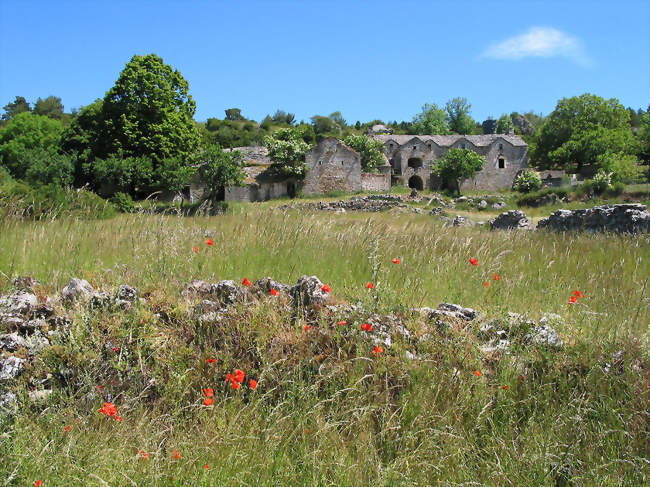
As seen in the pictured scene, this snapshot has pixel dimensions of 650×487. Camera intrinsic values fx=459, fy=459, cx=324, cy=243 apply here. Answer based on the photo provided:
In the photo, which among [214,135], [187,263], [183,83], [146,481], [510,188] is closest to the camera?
[146,481]

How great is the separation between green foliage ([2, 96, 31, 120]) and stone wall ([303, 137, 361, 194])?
86942 millimetres

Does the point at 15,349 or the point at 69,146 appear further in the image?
the point at 69,146

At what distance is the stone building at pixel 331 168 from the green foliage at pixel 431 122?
45.8 m

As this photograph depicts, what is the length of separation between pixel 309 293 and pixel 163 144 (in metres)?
33.3

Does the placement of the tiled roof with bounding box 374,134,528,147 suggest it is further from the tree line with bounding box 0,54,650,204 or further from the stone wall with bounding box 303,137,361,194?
the stone wall with bounding box 303,137,361,194

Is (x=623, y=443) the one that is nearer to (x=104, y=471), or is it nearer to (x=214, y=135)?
(x=104, y=471)

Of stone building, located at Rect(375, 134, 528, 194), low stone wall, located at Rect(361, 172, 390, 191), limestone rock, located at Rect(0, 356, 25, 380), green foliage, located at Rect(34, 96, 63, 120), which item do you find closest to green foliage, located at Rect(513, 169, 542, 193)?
stone building, located at Rect(375, 134, 528, 194)

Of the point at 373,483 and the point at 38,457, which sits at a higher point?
the point at 38,457

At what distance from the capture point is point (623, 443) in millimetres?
3176

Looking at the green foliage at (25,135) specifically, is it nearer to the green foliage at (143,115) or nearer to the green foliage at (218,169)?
the green foliage at (143,115)

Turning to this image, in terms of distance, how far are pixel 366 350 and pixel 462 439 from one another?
102 cm

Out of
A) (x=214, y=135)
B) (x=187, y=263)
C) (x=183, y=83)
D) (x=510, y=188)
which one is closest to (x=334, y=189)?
(x=183, y=83)

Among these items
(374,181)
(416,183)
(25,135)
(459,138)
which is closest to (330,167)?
(374,181)

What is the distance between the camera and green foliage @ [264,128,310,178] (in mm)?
47250
